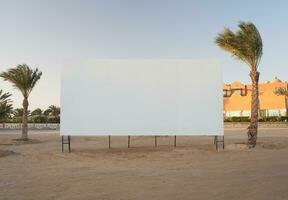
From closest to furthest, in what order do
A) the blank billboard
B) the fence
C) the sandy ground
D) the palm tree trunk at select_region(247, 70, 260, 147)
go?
the sandy ground
the blank billboard
the palm tree trunk at select_region(247, 70, 260, 147)
the fence

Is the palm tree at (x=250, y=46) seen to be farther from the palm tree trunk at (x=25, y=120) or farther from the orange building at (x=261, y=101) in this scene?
the orange building at (x=261, y=101)

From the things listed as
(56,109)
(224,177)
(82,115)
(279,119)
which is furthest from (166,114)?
(56,109)

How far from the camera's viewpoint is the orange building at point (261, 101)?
72.5 meters

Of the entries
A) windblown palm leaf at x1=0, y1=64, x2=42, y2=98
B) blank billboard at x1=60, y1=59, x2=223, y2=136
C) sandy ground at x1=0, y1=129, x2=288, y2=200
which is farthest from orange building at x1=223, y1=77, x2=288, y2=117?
sandy ground at x1=0, y1=129, x2=288, y2=200

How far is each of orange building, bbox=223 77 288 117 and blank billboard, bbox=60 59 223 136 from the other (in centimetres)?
5616

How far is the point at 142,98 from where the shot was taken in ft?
62.0

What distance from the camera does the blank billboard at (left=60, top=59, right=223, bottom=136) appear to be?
18625 mm

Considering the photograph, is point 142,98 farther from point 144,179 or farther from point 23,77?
point 23,77

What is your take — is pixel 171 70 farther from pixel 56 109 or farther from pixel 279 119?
pixel 56 109

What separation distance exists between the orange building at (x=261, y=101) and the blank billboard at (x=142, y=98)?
5616 centimetres

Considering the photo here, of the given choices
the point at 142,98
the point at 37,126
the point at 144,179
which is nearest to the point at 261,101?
the point at 37,126

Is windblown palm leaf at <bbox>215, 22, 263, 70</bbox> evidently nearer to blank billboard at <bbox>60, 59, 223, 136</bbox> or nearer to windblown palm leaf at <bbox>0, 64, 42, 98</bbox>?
blank billboard at <bbox>60, 59, 223, 136</bbox>

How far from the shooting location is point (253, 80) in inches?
917

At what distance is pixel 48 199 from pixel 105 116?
34.1 feet
